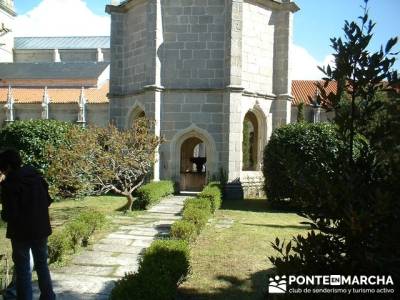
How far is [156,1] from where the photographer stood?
14.5 m

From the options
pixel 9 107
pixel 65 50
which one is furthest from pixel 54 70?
pixel 65 50

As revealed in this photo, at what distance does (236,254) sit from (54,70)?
43734 mm

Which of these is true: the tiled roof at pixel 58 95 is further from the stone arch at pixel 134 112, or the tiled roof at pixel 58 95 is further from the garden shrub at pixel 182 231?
the garden shrub at pixel 182 231

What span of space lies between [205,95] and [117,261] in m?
9.11

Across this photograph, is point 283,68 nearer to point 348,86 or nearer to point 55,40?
point 348,86

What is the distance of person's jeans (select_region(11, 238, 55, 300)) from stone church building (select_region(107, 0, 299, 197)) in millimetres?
10225

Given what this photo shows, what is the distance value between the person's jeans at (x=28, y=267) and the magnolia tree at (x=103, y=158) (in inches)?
235

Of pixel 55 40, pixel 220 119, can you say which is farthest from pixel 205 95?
pixel 55 40

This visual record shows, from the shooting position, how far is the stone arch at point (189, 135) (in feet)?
47.6

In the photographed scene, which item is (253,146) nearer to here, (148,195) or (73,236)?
(148,195)

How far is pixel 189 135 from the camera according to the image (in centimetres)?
1493

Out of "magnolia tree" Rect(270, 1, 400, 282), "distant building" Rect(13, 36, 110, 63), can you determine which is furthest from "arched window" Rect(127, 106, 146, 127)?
"distant building" Rect(13, 36, 110, 63)

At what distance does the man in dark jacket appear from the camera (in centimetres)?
417

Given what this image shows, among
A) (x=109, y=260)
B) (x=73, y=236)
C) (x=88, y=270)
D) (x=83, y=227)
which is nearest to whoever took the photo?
(x=88, y=270)
